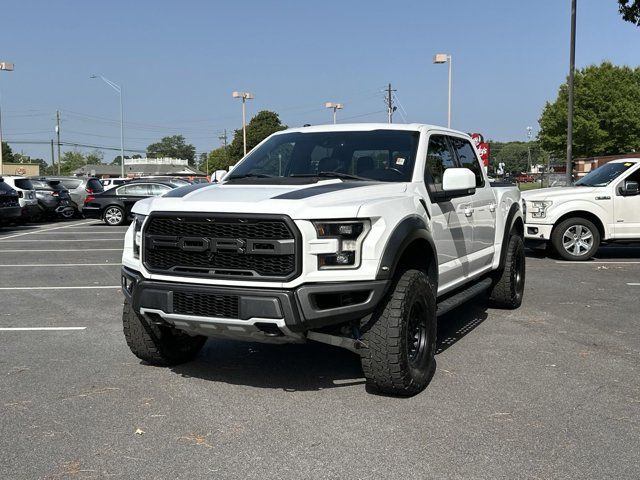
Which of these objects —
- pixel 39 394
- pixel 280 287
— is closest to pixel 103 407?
pixel 39 394

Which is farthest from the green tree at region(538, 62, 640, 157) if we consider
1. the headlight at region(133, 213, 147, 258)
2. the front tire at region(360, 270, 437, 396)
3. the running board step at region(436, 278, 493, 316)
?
Answer: the headlight at region(133, 213, 147, 258)

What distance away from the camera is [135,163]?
146 meters

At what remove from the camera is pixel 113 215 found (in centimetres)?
2319

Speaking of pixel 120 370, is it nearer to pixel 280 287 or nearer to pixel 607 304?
pixel 280 287

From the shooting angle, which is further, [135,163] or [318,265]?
[135,163]

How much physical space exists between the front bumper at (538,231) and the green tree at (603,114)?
42.9 meters

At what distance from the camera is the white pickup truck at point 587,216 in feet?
39.1

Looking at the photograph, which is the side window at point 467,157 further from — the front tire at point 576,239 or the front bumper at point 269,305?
the front tire at point 576,239

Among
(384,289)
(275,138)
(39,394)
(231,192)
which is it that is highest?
(275,138)

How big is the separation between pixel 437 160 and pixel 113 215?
746 inches

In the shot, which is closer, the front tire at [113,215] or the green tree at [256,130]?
the front tire at [113,215]

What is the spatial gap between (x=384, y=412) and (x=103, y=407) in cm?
181

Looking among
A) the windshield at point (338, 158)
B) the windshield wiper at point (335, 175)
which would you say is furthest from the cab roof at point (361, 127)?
the windshield wiper at point (335, 175)

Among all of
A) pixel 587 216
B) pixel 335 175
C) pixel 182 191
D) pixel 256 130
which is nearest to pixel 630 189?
pixel 587 216
